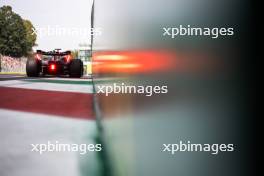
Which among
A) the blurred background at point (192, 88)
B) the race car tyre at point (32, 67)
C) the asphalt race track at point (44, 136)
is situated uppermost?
the race car tyre at point (32, 67)

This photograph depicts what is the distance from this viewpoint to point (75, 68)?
722 cm

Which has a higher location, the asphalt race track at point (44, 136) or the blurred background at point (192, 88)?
the blurred background at point (192, 88)

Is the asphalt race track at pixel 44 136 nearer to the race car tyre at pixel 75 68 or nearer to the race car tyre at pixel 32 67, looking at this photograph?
the race car tyre at pixel 32 67

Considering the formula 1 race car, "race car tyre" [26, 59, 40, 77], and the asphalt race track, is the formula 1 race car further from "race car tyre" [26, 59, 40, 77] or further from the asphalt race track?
the asphalt race track

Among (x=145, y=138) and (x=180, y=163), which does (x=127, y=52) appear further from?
(x=180, y=163)

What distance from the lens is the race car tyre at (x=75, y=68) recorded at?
6.85 meters

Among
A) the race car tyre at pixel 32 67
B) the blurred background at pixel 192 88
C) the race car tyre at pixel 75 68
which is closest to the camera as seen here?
the blurred background at pixel 192 88

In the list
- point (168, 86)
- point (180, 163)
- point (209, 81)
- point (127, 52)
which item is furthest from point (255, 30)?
point (127, 52)

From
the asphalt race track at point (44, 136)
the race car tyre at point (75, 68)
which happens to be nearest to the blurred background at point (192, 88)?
the asphalt race track at point (44, 136)

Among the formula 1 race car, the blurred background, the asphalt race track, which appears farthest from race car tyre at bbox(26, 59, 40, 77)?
the blurred background

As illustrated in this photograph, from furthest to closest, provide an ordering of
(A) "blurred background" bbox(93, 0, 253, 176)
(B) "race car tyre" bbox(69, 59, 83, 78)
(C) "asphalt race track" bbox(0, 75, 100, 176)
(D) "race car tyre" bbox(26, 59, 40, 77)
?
(B) "race car tyre" bbox(69, 59, 83, 78), (D) "race car tyre" bbox(26, 59, 40, 77), (C) "asphalt race track" bbox(0, 75, 100, 176), (A) "blurred background" bbox(93, 0, 253, 176)

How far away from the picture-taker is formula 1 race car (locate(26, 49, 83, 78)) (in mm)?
6805

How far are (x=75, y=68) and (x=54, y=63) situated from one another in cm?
41

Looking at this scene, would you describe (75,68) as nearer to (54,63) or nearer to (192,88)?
(54,63)
